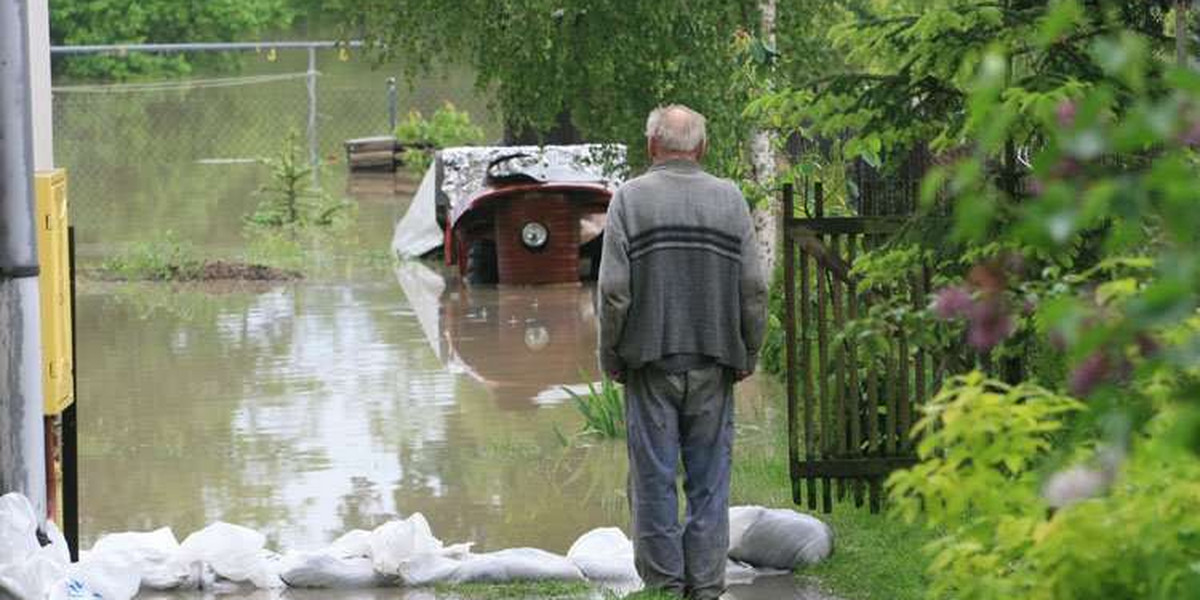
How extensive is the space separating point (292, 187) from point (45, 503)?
53.6 ft

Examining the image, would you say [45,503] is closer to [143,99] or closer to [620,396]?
[620,396]

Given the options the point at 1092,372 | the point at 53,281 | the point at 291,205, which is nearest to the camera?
the point at 1092,372

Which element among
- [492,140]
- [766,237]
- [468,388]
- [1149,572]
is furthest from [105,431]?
[492,140]

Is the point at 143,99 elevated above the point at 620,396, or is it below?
above

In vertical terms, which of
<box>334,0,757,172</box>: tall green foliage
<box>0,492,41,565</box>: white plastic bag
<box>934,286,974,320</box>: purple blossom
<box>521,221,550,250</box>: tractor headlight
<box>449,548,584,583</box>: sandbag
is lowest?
<box>449,548,584,583</box>: sandbag

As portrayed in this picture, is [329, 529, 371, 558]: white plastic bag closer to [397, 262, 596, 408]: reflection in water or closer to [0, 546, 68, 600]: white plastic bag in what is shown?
[0, 546, 68, 600]: white plastic bag

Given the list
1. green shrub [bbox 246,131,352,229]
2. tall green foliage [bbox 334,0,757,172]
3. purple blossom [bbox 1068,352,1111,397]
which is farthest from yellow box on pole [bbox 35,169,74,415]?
green shrub [bbox 246,131,352,229]

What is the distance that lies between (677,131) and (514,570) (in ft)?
Result: 5.56

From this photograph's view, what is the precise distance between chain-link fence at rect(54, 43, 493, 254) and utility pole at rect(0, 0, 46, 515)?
614cm

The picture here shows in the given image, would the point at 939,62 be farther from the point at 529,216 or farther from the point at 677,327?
the point at 529,216

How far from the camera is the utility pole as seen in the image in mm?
6996

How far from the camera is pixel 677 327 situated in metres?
7.30

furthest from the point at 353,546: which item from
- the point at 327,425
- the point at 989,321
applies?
the point at 989,321

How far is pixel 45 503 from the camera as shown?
7320 millimetres
